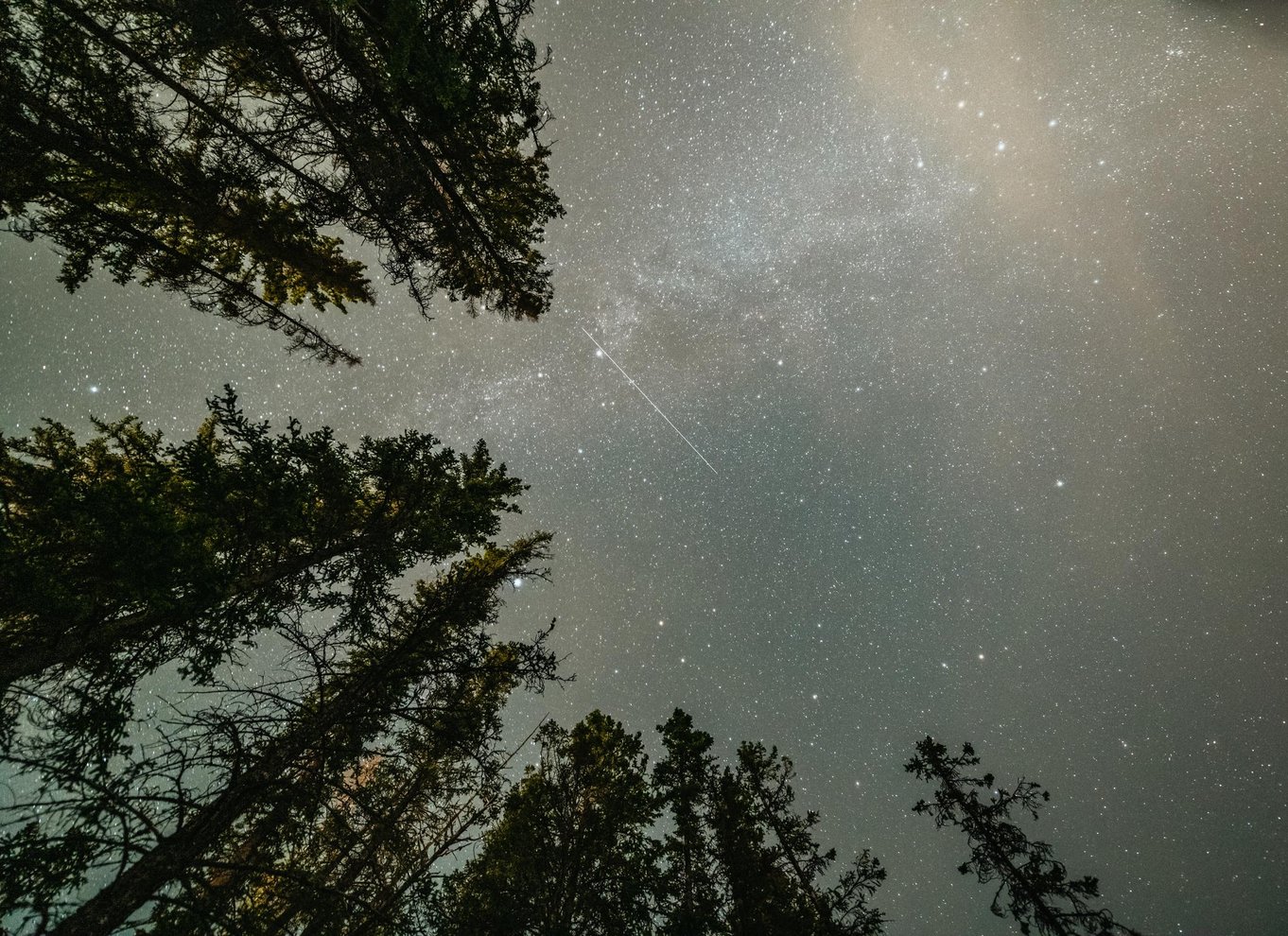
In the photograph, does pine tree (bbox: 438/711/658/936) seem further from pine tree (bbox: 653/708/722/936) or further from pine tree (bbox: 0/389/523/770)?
pine tree (bbox: 0/389/523/770)

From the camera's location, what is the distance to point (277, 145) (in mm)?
5234

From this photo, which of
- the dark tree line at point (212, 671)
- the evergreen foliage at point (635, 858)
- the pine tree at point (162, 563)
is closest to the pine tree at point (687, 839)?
the evergreen foliage at point (635, 858)

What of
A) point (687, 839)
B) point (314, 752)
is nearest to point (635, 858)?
point (687, 839)

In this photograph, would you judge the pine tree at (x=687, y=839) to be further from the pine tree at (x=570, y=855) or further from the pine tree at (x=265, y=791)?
the pine tree at (x=265, y=791)

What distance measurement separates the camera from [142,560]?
4926mm

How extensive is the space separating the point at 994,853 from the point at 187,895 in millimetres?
12295

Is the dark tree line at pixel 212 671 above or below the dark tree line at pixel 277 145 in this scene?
below

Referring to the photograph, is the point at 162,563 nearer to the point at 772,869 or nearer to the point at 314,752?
the point at 314,752

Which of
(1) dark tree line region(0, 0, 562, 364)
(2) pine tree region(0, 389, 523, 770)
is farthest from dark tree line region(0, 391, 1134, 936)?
(1) dark tree line region(0, 0, 562, 364)

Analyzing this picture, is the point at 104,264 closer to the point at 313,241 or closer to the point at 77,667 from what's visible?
the point at 313,241

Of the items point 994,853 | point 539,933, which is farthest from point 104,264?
point 994,853

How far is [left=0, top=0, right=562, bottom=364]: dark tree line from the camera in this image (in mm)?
4340

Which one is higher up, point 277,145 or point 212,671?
point 277,145

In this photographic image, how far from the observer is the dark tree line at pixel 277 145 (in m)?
4.34
